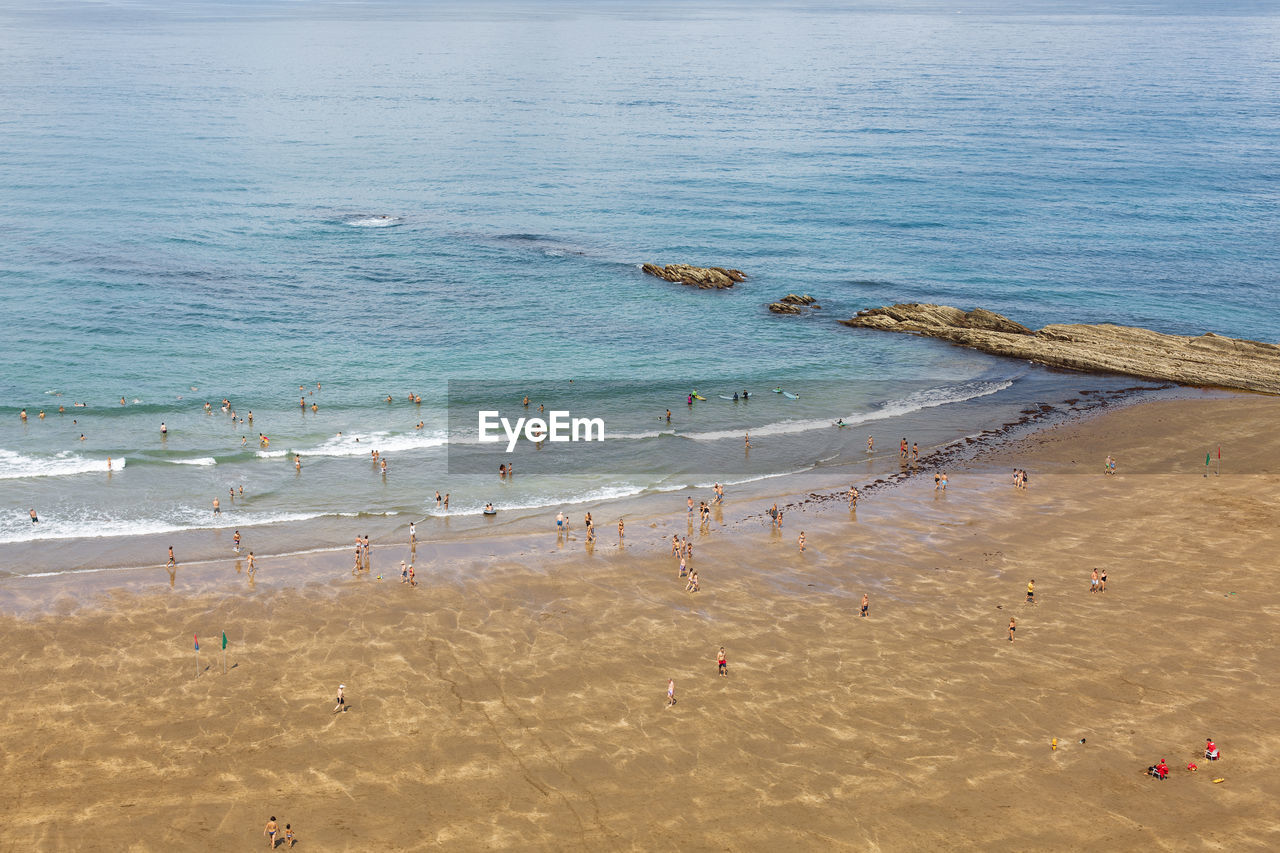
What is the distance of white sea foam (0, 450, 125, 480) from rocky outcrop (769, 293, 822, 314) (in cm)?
4324

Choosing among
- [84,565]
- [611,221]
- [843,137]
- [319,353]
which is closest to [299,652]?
[84,565]

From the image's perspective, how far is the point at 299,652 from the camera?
3183 centimetres

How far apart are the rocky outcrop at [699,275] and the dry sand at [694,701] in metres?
37.4

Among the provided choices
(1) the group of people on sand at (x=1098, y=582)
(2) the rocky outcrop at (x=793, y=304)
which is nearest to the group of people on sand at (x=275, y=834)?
(1) the group of people on sand at (x=1098, y=582)

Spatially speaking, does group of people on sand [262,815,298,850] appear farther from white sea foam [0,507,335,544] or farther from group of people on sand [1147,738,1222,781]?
group of people on sand [1147,738,1222,781]

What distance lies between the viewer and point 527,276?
77.3 m

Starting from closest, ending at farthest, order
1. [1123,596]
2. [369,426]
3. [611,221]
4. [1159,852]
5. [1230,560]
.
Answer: [1159,852]
[1123,596]
[1230,560]
[369,426]
[611,221]

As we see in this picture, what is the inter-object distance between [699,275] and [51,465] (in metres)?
45.7

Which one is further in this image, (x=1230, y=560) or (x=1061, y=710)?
(x=1230, y=560)

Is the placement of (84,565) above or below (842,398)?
below

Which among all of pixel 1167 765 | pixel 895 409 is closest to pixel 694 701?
pixel 1167 765

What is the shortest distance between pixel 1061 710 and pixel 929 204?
7773 cm

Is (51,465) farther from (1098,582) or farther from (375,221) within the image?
(375,221)

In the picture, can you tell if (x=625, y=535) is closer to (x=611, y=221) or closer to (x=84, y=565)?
(x=84, y=565)
